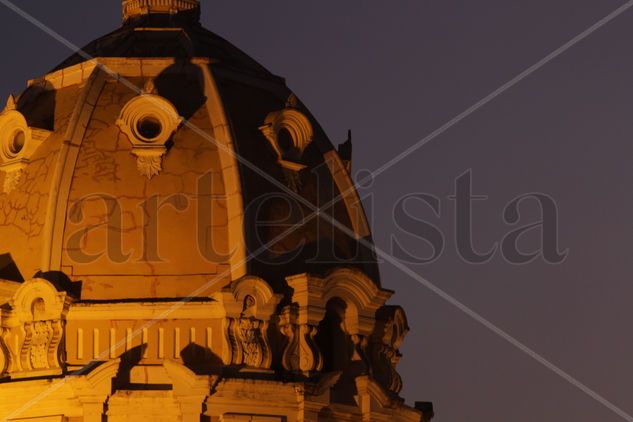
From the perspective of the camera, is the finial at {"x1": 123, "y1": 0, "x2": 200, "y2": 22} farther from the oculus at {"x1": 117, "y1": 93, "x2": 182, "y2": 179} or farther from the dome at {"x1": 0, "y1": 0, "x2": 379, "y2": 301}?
the oculus at {"x1": 117, "y1": 93, "x2": 182, "y2": 179}

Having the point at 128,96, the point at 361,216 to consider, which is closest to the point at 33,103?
the point at 128,96

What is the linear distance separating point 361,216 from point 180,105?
6.34 meters

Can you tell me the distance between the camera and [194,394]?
85.2m

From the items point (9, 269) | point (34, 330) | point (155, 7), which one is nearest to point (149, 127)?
point (9, 269)

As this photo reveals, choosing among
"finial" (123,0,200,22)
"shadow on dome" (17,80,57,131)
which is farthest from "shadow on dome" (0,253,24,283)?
"finial" (123,0,200,22)

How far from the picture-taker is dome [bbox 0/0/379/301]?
3438 inches

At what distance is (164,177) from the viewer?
88438 millimetres

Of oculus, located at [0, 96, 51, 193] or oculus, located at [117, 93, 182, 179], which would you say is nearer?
oculus, located at [117, 93, 182, 179]

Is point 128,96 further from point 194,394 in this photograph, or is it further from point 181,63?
point 194,394

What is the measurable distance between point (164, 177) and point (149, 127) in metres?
1.53

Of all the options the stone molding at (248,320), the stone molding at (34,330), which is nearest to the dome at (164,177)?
the stone molding at (34,330)

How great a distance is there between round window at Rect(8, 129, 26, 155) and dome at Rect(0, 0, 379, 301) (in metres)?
0.06

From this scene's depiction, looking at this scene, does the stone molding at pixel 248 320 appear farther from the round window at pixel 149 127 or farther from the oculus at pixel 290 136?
the round window at pixel 149 127

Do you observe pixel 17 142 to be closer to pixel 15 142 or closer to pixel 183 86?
pixel 15 142
